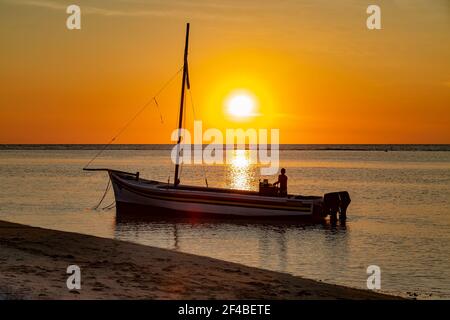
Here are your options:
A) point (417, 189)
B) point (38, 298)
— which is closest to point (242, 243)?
point (38, 298)

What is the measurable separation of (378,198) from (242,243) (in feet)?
104

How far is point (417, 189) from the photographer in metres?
67.1

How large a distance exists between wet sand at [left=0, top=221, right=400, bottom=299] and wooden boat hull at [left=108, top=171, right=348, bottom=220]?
16323 millimetres

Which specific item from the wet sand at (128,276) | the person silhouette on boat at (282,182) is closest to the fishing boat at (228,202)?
the person silhouette on boat at (282,182)

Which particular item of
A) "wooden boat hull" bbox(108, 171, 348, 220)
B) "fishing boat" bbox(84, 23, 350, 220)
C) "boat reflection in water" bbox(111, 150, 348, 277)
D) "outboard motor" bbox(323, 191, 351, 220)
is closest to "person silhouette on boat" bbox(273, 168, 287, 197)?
"fishing boat" bbox(84, 23, 350, 220)

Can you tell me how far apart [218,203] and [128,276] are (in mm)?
21540

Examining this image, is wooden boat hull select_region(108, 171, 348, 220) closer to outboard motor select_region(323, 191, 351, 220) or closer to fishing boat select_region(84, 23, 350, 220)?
fishing boat select_region(84, 23, 350, 220)

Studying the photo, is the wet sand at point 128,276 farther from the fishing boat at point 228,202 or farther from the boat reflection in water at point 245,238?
the fishing boat at point 228,202

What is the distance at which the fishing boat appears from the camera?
3506cm

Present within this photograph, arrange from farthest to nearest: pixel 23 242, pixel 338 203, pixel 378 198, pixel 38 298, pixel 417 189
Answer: pixel 417 189, pixel 378 198, pixel 338 203, pixel 23 242, pixel 38 298

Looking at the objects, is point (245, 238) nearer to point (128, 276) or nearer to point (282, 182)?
point (282, 182)
